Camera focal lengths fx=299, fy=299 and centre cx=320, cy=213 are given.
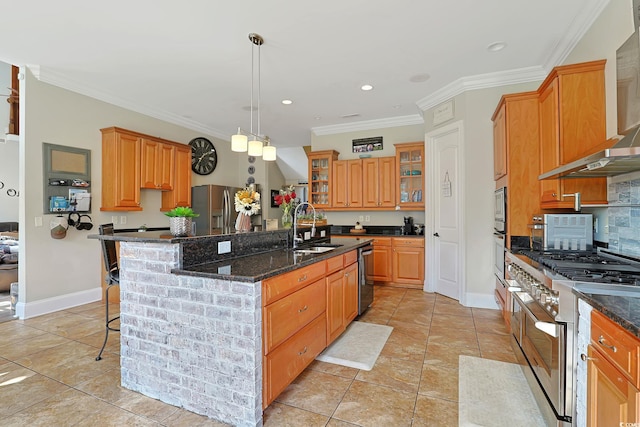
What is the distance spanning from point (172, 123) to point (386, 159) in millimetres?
3945

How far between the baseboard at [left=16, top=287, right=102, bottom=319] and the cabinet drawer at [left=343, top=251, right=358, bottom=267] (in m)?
3.76

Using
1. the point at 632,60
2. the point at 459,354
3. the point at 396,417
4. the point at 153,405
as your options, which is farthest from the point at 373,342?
the point at 632,60

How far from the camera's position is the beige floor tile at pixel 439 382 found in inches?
81.8

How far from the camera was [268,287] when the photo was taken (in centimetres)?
180

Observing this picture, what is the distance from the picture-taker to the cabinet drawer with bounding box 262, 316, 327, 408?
181cm

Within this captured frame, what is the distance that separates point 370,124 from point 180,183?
3.65 m

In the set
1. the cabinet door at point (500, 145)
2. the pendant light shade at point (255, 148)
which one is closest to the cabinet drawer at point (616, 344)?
the cabinet door at point (500, 145)

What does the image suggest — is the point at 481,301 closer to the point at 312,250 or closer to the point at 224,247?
the point at 312,250

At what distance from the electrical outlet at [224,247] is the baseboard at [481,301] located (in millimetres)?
3187

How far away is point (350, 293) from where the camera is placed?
3.14 metres

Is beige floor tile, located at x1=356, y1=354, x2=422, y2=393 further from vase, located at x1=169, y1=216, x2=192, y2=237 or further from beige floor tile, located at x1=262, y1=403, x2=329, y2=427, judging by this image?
vase, located at x1=169, y1=216, x2=192, y2=237

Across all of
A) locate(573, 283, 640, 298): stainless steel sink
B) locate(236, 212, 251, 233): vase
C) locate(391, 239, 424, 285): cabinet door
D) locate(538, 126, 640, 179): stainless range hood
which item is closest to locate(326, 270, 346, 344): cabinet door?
locate(236, 212, 251, 233): vase

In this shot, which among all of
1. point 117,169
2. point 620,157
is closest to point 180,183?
point 117,169

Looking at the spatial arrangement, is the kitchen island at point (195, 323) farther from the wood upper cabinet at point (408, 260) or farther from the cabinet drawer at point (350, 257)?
the wood upper cabinet at point (408, 260)
